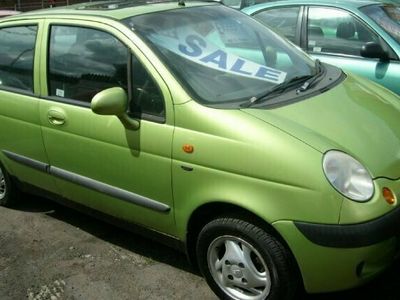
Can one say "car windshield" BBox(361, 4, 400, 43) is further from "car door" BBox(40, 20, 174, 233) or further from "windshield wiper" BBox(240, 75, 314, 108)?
"car door" BBox(40, 20, 174, 233)

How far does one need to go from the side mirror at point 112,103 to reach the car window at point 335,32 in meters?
2.73

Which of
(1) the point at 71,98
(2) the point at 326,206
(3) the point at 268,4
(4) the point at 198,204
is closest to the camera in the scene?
(2) the point at 326,206

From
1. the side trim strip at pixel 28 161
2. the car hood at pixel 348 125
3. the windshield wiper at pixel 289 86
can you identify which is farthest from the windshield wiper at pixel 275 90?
the side trim strip at pixel 28 161

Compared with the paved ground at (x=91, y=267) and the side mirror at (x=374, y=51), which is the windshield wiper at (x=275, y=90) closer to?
the paved ground at (x=91, y=267)

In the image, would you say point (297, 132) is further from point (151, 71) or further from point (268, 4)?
point (268, 4)

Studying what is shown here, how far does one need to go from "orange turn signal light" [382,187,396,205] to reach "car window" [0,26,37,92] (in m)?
2.47

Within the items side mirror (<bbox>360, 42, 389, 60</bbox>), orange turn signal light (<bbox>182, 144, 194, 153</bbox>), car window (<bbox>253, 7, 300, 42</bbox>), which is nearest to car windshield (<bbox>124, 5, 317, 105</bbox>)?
orange turn signal light (<bbox>182, 144, 194, 153</bbox>)

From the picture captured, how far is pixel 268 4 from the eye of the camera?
19.4 ft

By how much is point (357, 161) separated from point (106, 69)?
160cm

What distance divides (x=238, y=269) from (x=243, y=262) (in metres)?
0.07

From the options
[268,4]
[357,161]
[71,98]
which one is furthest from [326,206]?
[268,4]

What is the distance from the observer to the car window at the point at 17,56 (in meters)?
3.87

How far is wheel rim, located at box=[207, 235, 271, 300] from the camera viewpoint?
2.84 m

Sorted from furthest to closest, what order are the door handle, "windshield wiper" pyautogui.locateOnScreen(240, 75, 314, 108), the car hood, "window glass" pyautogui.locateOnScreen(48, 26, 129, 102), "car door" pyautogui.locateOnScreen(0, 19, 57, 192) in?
"car door" pyautogui.locateOnScreen(0, 19, 57, 192), the door handle, "window glass" pyautogui.locateOnScreen(48, 26, 129, 102), "windshield wiper" pyautogui.locateOnScreen(240, 75, 314, 108), the car hood
